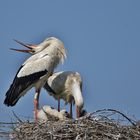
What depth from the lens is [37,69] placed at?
15.1 m

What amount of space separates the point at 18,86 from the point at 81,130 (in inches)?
112

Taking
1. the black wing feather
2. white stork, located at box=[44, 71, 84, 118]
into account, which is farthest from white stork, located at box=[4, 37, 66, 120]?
white stork, located at box=[44, 71, 84, 118]

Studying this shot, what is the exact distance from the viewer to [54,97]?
1575 cm

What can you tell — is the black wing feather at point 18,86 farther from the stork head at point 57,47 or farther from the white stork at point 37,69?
the stork head at point 57,47

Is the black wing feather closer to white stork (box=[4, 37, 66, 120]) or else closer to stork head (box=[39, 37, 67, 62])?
white stork (box=[4, 37, 66, 120])

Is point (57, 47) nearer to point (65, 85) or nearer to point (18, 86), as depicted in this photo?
point (65, 85)

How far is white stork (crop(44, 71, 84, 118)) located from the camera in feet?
50.2

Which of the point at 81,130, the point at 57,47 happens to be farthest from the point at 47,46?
the point at 81,130

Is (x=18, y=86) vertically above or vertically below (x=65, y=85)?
below

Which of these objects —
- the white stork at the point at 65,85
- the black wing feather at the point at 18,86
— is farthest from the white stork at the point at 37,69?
the white stork at the point at 65,85

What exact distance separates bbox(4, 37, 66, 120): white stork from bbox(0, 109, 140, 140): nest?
213 cm

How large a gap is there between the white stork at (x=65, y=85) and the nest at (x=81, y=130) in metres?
2.55

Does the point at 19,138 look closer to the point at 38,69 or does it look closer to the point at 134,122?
the point at 134,122

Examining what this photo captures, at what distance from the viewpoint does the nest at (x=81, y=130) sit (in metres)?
12.2
